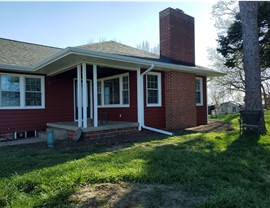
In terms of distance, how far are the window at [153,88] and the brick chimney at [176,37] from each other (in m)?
1.43

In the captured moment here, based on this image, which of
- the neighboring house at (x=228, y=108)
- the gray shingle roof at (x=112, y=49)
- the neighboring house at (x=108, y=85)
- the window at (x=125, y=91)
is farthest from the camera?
the neighboring house at (x=228, y=108)

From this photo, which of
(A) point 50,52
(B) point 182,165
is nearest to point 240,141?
(B) point 182,165

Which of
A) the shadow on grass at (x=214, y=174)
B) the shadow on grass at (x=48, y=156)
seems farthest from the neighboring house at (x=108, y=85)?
the shadow on grass at (x=214, y=174)

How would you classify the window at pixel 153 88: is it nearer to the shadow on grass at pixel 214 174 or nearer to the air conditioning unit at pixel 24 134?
the shadow on grass at pixel 214 174

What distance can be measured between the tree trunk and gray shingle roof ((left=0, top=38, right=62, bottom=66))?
7822 mm

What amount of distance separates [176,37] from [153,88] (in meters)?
2.98

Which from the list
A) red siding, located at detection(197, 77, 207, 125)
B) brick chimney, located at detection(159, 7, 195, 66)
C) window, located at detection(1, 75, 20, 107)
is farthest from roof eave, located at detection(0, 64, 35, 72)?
red siding, located at detection(197, 77, 207, 125)

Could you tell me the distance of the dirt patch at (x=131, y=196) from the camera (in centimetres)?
284

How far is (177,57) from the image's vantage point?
1109 centimetres

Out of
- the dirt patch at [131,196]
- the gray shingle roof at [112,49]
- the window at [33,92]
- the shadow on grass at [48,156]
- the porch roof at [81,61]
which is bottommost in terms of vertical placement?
the dirt patch at [131,196]

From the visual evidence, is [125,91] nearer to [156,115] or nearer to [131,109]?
[131,109]

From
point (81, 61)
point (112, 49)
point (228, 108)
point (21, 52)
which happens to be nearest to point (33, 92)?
point (21, 52)

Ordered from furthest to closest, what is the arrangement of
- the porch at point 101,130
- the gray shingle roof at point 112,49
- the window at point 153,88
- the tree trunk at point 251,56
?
the window at point 153,88
the gray shingle roof at point 112,49
the tree trunk at point 251,56
the porch at point 101,130

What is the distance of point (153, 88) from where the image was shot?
9.84 m
